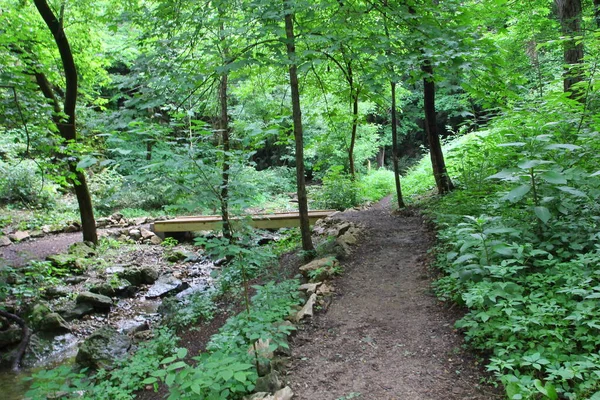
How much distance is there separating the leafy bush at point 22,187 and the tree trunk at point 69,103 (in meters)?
5.50

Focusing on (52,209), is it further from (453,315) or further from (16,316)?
(453,315)

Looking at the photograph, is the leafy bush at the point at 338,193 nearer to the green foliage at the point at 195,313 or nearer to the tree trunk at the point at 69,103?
the green foliage at the point at 195,313

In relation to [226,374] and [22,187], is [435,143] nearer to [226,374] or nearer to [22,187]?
[226,374]

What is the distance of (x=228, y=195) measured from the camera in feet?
11.0

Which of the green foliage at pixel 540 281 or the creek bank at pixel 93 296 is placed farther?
the creek bank at pixel 93 296

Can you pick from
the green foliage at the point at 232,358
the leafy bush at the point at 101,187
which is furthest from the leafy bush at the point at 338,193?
the leafy bush at the point at 101,187

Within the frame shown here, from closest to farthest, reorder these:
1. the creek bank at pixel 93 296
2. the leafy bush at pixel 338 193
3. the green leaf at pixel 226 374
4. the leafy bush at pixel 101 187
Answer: the green leaf at pixel 226 374 < the creek bank at pixel 93 296 < the leafy bush at pixel 338 193 < the leafy bush at pixel 101 187

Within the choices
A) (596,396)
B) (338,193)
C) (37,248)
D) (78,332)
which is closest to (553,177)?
(596,396)

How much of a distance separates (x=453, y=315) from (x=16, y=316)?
259 inches

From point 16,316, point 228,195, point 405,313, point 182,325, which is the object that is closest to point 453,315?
point 405,313

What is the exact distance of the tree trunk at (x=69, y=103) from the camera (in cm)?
799

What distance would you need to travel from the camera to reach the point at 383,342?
134 inches

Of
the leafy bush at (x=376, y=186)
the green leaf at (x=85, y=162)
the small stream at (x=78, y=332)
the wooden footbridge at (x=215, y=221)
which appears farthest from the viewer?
the leafy bush at (x=376, y=186)

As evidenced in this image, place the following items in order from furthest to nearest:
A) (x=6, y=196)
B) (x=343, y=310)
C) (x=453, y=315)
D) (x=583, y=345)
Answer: (x=6, y=196) < (x=343, y=310) < (x=453, y=315) < (x=583, y=345)
